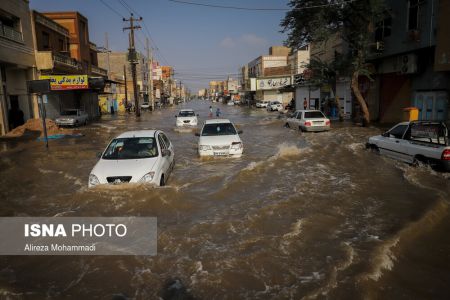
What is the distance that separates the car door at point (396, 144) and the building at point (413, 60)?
6762mm

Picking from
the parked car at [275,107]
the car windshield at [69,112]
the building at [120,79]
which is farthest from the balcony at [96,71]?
the parked car at [275,107]

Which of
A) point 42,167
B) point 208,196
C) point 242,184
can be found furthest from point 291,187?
point 42,167

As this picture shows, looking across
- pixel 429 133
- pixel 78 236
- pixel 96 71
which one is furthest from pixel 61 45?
pixel 429 133

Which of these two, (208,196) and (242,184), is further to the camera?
(242,184)

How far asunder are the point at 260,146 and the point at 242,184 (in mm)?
7892

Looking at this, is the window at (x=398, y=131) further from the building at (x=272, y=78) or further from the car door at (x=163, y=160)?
the building at (x=272, y=78)

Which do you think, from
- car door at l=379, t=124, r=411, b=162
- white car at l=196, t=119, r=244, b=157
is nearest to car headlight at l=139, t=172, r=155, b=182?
white car at l=196, t=119, r=244, b=157

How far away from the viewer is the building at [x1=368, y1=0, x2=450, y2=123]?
53.2 feet

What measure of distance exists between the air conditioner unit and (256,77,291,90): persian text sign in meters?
41.8

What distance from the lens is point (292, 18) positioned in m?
24.5

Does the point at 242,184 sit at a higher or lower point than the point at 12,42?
lower

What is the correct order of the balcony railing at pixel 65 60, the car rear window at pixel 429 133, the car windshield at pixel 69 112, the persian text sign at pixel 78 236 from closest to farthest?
1. the persian text sign at pixel 78 236
2. the car rear window at pixel 429 133
3. the balcony railing at pixel 65 60
4. the car windshield at pixel 69 112

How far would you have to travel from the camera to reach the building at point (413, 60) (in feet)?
53.2

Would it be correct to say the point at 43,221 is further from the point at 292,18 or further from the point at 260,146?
the point at 292,18
